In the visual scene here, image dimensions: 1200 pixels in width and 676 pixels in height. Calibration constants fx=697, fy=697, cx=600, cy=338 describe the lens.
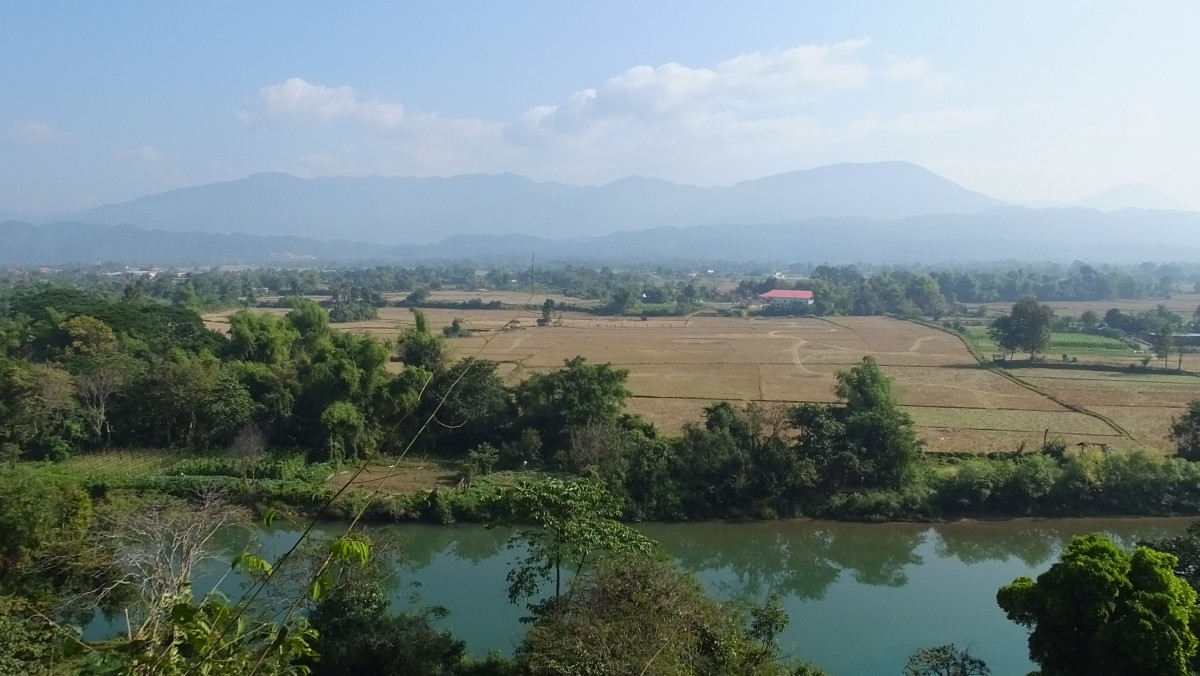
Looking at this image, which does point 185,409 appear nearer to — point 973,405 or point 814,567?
point 814,567

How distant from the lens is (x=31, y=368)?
1680cm

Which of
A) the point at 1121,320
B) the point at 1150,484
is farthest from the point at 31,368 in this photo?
the point at 1121,320

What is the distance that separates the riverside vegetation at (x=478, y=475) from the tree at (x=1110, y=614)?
0.08m

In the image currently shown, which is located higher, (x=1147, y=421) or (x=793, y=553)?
(x=1147, y=421)

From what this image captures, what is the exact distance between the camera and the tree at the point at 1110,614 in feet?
21.3

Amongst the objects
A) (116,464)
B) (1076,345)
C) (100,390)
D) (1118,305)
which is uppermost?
→ (1118,305)

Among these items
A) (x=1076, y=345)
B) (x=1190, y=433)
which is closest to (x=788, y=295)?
(x=1076, y=345)

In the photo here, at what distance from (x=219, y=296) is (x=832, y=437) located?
55335mm

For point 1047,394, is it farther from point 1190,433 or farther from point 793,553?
point 793,553

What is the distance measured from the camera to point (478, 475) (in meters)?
15.8

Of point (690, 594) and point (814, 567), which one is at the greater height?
point (690, 594)

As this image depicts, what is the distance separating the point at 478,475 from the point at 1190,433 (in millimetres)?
15990

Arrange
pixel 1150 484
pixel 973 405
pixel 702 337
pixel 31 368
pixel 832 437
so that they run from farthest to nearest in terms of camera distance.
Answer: pixel 702 337, pixel 973 405, pixel 31 368, pixel 832 437, pixel 1150 484

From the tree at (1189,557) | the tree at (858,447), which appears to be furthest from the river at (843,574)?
the tree at (1189,557)
